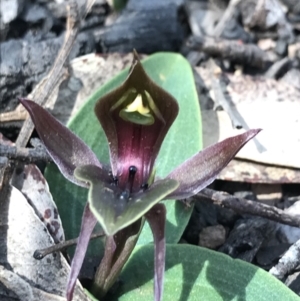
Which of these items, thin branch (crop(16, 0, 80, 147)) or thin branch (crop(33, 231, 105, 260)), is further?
thin branch (crop(16, 0, 80, 147))

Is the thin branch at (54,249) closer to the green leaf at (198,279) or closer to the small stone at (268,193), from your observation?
the green leaf at (198,279)

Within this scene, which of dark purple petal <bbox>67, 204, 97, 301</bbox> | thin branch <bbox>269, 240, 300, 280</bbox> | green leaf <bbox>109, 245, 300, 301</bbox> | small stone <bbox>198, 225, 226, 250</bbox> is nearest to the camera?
dark purple petal <bbox>67, 204, 97, 301</bbox>

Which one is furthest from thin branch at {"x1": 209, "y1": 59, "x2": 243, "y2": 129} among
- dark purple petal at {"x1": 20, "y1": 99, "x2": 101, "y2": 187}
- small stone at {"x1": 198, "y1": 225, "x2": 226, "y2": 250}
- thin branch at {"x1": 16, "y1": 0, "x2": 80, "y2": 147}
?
dark purple petal at {"x1": 20, "y1": 99, "x2": 101, "y2": 187}

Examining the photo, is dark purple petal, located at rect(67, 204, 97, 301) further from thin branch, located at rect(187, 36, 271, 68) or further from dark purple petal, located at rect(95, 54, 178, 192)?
thin branch, located at rect(187, 36, 271, 68)

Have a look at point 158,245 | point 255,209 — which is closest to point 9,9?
point 255,209

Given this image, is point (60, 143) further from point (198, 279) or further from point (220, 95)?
point (220, 95)

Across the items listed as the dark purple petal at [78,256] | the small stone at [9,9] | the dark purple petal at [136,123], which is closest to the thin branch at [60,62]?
the small stone at [9,9]
